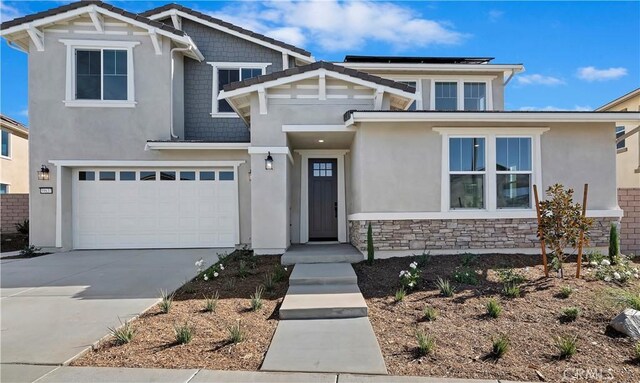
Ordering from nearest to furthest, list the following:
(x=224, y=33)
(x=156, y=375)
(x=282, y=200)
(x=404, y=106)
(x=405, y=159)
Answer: (x=156, y=375), (x=405, y=159), (x=282, y=200), (x=404, y=106), (x=224, y=33)

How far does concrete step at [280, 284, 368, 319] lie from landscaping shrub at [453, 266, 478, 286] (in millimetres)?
1888

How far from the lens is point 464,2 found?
9.98m

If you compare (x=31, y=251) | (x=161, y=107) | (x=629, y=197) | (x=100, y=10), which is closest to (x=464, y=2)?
(x=629, y=197)

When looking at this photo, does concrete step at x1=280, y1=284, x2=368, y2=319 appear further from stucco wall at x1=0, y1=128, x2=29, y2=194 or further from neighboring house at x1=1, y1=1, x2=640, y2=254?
stucco wall at x1=0, y1=128, x2=29, y2=194

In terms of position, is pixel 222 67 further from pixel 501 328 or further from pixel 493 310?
pixel 501 328

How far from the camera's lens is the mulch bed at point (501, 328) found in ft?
12.2

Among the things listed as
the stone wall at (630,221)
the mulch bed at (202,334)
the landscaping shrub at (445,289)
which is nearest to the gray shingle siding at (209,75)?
the mulch bed at (202,334)

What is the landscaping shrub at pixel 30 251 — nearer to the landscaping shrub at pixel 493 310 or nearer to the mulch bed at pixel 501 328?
the mulch bed at pixel 501 328

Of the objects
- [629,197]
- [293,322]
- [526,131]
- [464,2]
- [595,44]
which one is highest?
[464,2]

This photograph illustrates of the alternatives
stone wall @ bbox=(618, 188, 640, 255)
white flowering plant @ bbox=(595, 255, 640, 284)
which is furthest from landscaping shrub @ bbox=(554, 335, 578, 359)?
stone wall @ bbox=(618, 188, 640, 255)

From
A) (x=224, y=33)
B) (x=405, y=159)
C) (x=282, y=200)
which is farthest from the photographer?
(x=224, y=33)

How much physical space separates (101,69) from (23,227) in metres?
6.00

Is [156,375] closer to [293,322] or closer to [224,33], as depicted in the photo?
[293,322]

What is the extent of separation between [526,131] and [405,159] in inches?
111
